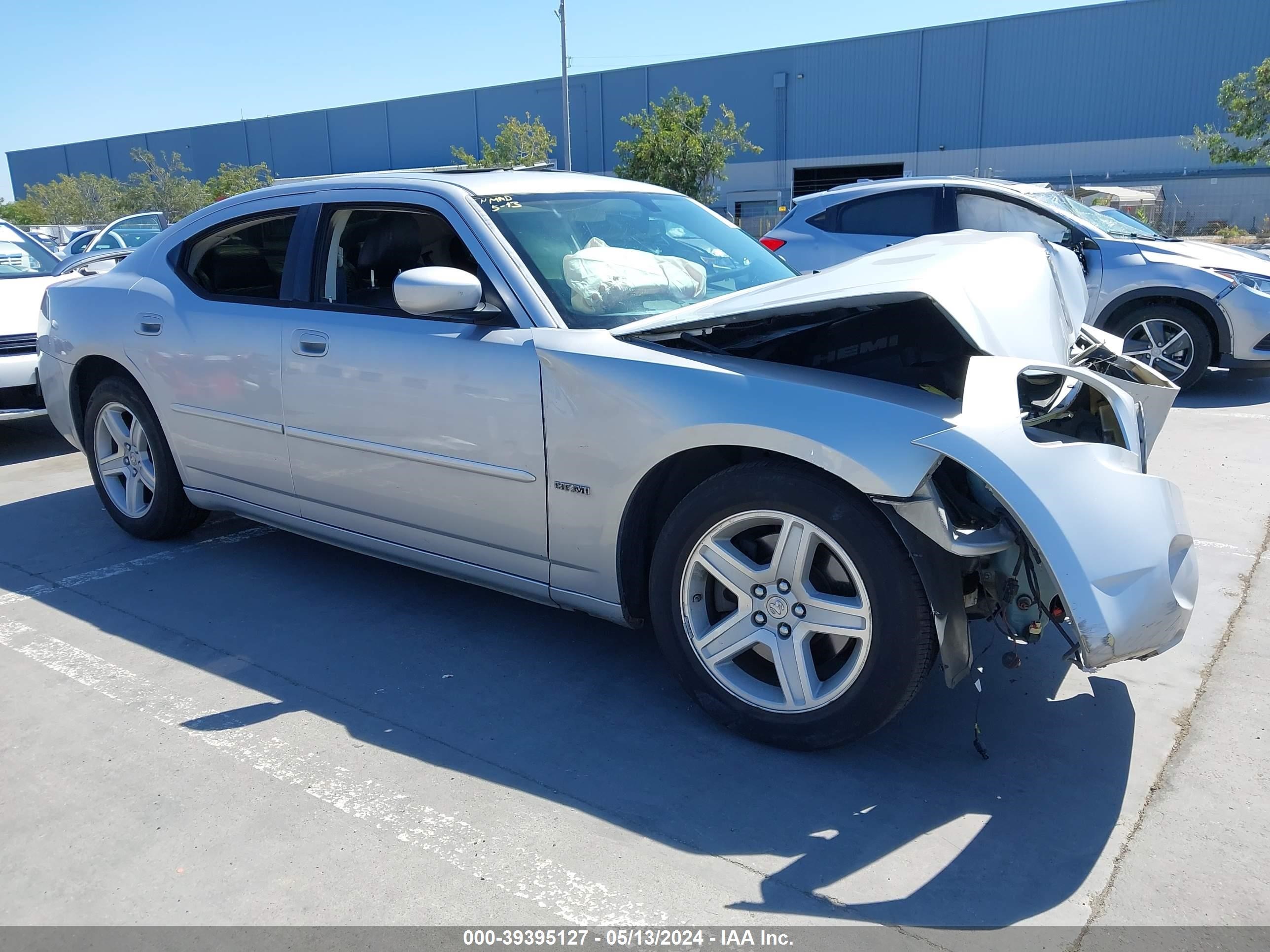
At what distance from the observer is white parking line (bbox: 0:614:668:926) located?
2297 mm

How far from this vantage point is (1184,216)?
3216 cm

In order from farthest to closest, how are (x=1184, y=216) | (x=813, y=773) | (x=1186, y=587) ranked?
1. (x=1184, y=216)
2. (x=813, y=773)
3. (x=1186, y=587)

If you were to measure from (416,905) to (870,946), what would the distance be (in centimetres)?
106

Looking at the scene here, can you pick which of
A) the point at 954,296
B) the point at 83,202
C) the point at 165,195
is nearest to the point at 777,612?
the point at 954,296

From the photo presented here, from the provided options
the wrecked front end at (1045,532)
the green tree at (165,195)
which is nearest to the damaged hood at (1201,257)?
the wrecked front end at (1045,532)

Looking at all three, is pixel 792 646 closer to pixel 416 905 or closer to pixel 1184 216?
pixel 416 905

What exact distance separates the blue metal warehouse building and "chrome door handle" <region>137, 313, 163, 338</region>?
96.5 ft

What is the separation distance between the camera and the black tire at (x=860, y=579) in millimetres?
2594

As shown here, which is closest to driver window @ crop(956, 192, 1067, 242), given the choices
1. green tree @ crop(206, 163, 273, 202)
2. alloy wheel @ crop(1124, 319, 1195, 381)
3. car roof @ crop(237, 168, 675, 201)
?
alloy wheel @ crop(1124, 319, 1195, 381)

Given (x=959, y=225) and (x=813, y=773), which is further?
(x=959, y=225)

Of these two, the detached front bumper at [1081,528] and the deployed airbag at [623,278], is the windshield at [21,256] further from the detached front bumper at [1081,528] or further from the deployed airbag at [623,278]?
the detached front bumper at [1081,528]

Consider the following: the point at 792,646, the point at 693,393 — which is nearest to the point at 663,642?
the point at 792,646

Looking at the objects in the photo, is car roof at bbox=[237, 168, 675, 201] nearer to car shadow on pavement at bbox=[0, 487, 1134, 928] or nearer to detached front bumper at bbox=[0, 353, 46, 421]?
car shadow on pavement at bbox=[0, 487, 1134, 928]

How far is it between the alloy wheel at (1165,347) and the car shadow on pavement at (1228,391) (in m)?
0.27
